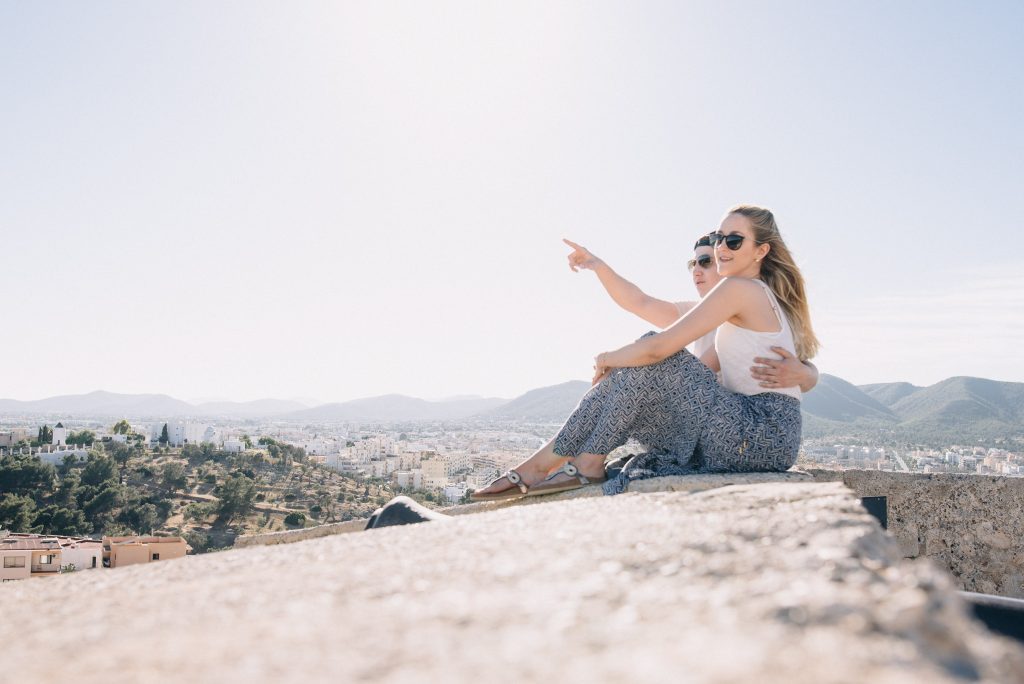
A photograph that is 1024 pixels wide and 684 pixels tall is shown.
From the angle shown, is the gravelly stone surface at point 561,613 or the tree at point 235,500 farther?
the tree at point 235,500

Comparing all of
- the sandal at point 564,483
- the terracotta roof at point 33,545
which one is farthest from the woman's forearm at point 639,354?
the terracotta roof at point 33,545

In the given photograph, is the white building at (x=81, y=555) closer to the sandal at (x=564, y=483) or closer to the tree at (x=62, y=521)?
the tree at (x=62, y=521)

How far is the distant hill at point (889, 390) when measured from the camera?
70375 millimetres

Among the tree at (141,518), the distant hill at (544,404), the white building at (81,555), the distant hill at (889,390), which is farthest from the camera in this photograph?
the distant hill at (544,404)

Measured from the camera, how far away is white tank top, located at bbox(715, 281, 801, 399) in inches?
122

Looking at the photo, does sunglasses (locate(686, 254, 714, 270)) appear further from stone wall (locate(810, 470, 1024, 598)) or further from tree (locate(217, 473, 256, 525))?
tree (locate(217, 473, 256, 525))

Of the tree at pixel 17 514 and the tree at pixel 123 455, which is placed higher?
the tree at pixel 123 455

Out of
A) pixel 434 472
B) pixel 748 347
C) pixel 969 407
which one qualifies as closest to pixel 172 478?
pixel 434 472

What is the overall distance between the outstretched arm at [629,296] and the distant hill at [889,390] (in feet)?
235

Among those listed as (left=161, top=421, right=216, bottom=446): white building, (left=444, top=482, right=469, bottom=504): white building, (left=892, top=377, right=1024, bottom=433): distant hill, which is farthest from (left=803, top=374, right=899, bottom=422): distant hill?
(left=161, top=421, right=216, bottom=446): white building

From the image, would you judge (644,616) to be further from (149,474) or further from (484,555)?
(149,474)

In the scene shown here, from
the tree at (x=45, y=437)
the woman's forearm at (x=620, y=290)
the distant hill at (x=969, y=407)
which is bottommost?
the tree at (x=45, y=437)

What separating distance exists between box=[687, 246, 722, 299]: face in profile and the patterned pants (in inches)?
41.2

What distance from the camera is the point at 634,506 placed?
176cm
